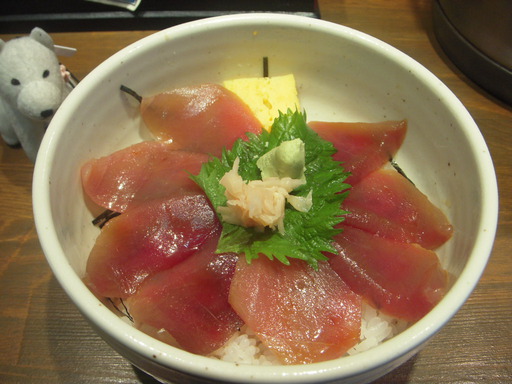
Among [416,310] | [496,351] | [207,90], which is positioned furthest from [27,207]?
[496,351]

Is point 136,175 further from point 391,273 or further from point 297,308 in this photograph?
point 391,273

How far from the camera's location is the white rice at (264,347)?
1178 millimetres

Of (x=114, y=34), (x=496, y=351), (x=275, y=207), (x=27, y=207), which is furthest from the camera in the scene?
(x=114, y=34)

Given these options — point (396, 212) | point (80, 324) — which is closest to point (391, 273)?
point (396, 212)

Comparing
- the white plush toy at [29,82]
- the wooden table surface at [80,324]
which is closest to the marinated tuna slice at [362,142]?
the wooden table surface at [80,324]

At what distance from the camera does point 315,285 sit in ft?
3.86

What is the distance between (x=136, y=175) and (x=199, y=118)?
314mm

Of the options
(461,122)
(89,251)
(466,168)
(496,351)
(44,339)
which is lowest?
(496,351)

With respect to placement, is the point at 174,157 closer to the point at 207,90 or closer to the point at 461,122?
the point at 207,90

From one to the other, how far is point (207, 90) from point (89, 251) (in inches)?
28.1

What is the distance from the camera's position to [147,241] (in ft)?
4.11

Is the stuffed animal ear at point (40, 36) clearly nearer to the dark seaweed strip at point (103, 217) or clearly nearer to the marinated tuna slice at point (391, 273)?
the dark seaweed strip at point (103, 217)

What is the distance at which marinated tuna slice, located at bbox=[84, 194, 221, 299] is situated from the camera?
122 centimetres

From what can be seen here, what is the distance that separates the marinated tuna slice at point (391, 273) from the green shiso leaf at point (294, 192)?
2.8 inches
